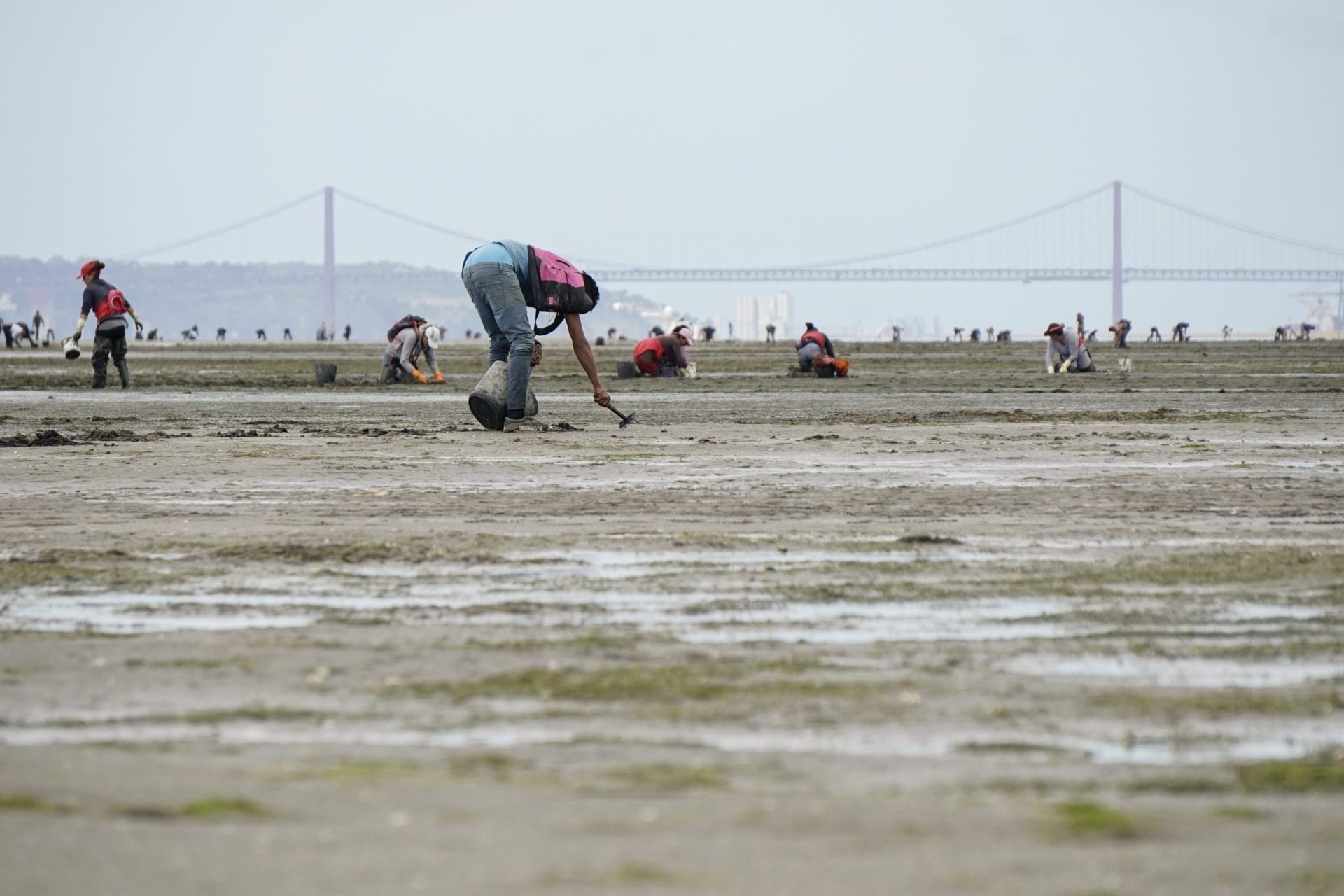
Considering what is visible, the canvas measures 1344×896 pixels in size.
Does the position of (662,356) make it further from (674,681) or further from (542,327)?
(674,681)

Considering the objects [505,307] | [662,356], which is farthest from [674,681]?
[662,356]

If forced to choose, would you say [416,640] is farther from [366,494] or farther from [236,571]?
[366,494]

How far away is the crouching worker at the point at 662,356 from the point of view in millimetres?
27391

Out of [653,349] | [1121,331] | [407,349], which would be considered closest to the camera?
[407,349]

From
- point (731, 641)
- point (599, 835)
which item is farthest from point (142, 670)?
point (599, 835)

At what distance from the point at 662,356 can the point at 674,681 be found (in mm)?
23306

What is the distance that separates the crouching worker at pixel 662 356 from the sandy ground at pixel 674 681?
54.8 ft

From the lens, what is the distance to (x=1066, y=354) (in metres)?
30.3

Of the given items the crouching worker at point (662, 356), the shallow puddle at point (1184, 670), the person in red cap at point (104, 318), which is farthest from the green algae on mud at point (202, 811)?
the crouching worker at point (662, 356)

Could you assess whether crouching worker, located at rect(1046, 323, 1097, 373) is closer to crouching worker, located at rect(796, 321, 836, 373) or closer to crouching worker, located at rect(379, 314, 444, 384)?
crouching worker, located at rect(796, 321, 836, 373)

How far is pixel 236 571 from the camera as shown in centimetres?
642

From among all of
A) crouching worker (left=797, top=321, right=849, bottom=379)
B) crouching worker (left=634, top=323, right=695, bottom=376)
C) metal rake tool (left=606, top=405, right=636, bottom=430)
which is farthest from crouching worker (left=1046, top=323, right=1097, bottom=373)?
metal rake tool (left=606, top=405, right=636, bottom=430)

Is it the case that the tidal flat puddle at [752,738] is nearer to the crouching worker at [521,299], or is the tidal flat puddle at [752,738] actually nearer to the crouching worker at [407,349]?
the crouching worker at [521,299]

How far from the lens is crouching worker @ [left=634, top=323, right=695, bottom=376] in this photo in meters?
27.4
